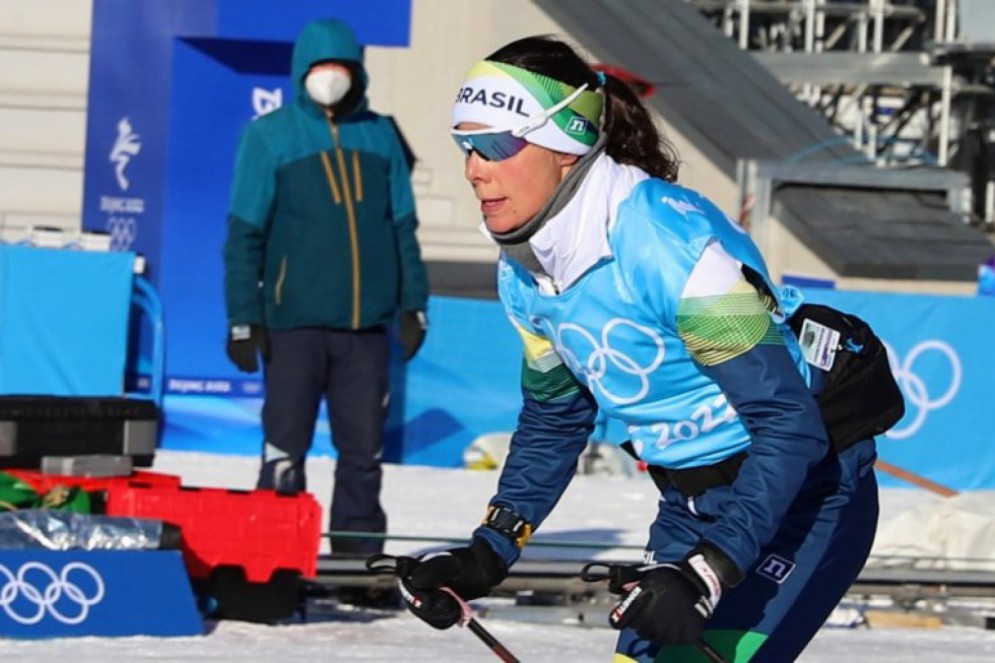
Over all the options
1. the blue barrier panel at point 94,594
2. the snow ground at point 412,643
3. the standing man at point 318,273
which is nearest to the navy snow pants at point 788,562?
the snow ground at point 412,643

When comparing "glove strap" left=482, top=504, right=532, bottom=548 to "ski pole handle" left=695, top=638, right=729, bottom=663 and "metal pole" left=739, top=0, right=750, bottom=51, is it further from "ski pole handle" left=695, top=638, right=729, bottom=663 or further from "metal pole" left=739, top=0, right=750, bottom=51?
"metal pole" left=739, top=0, right=750, bottom=51

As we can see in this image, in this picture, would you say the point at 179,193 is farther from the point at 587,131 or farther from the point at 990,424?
the point at 587,131

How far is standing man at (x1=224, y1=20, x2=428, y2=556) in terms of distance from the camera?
7891mm

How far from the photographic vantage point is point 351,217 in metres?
7.99

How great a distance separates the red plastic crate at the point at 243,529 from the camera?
7.19m

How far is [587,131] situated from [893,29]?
24.1m

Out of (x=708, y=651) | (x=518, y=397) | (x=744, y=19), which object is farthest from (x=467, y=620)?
(x=744, y=19)

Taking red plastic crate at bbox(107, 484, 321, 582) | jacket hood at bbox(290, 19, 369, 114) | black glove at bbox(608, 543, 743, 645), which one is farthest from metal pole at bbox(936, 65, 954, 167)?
black glove at bbox(608, 543, 743, 645)

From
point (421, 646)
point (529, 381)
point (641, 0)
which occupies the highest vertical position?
point (641, 0)

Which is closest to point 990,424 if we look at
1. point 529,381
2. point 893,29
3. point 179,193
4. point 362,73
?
point 179,193

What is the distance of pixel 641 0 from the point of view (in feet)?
59.7

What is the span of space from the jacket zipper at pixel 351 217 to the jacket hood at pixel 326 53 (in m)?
0.15

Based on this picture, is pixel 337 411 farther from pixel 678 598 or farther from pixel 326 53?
pixel 678 598

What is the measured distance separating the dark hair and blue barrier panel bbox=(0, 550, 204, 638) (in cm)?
329
